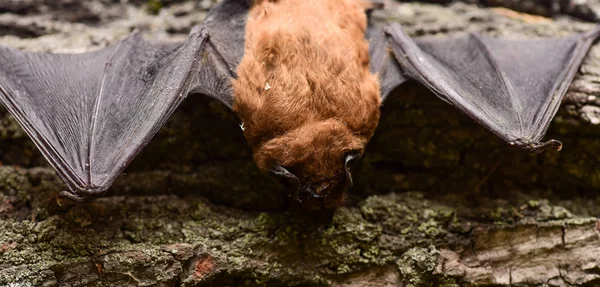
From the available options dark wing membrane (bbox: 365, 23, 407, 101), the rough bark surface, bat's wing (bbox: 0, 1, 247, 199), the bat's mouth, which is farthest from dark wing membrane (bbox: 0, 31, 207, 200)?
dark wing membrane (bbox: 365, 23, 407, 101)

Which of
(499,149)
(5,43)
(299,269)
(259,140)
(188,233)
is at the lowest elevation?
(299,269)

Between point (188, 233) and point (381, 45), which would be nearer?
point (188, 233)

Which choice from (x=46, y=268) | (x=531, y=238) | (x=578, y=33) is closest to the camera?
(x=46, y=268)

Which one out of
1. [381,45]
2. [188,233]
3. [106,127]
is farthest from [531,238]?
[106,127]

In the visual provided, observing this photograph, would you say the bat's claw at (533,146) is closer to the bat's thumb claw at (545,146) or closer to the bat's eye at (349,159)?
the bat's thumb claw at (545,146)

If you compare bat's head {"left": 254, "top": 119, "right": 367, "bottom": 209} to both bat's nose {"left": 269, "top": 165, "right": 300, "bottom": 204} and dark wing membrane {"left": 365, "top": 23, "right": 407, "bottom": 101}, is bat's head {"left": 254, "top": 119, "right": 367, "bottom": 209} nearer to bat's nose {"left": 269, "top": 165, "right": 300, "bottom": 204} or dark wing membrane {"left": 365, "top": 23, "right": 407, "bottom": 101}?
bat's nose {"left": 269, "top": 165, "right": 300, "bottom": 204}

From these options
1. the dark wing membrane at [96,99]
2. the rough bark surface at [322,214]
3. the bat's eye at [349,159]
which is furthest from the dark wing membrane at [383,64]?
the dark wing membrane at [96,99]

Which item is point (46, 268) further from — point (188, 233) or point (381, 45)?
point (381, 45)
